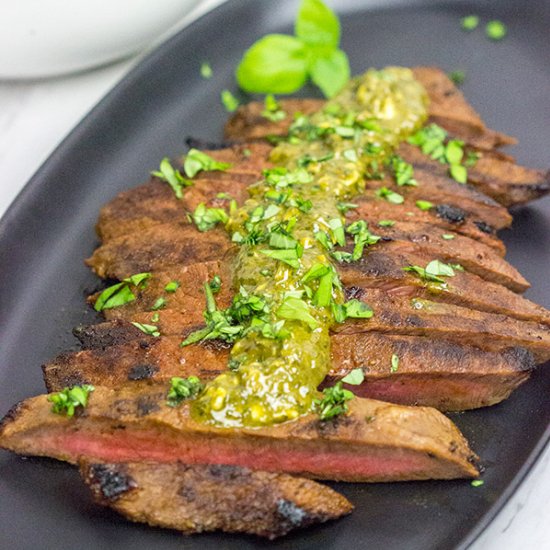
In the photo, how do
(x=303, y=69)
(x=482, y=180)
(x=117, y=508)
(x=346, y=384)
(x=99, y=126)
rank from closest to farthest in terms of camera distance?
(x=117, y=508) → (x=346, y=384) → (x=482, y=180) → (x=99, y=126) → (x=303, y=69)

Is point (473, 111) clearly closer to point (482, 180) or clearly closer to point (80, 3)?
point (482, 180)

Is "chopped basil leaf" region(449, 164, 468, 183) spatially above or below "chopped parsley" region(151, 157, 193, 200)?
above

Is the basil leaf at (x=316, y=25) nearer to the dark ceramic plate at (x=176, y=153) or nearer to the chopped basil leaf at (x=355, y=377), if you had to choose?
the dark ceramic plate at (x=176, y=153)

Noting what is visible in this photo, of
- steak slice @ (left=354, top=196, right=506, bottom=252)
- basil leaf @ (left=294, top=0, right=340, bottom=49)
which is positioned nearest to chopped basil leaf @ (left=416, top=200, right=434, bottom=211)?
steak slice @ (left=354, top=196, right=506, bottom=252)

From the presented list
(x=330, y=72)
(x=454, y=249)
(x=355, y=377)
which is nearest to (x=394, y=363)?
(x=355, y=377)

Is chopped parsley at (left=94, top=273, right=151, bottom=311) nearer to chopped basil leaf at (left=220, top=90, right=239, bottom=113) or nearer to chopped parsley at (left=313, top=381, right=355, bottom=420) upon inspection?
chopped parsley at (left=313, top=381, right=355, bottom=420)

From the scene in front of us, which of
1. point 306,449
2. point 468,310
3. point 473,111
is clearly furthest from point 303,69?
point 306,449
